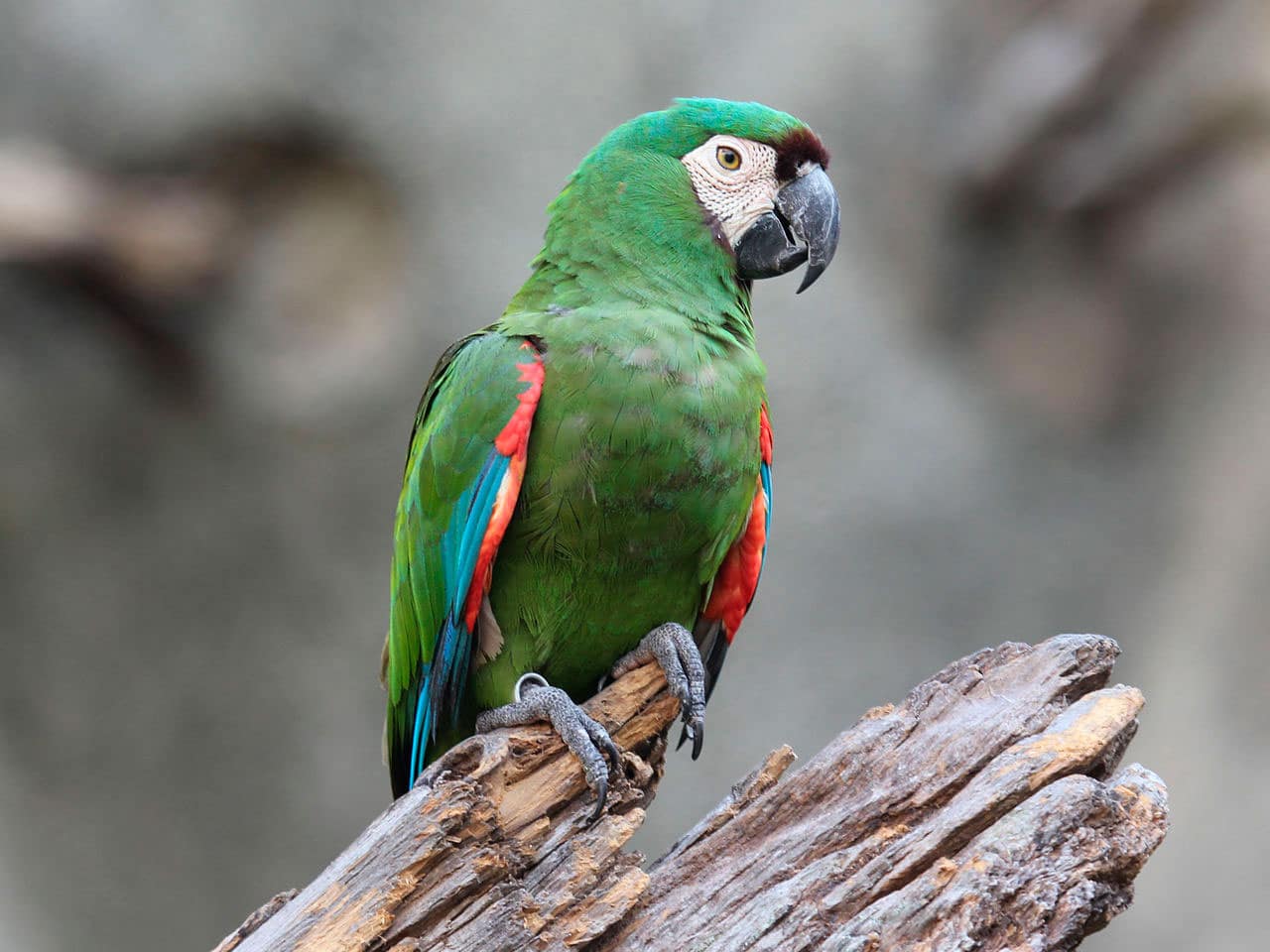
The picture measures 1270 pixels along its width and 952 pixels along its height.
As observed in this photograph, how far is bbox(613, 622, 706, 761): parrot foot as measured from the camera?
252 cm

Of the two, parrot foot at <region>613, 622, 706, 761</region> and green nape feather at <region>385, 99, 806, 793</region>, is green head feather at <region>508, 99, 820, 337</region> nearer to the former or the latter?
green nape feather at <region>385, 99, 806, 793</region>

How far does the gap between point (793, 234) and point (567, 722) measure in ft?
4.02

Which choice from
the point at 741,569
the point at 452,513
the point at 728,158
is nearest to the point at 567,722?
the point at 452,513

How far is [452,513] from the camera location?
2.43 m

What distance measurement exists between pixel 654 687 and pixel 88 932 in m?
3.92

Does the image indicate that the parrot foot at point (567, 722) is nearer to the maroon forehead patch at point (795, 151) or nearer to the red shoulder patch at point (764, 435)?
the red shoulder patch at point (764, 435)

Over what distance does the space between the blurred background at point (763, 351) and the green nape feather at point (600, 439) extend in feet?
7.26

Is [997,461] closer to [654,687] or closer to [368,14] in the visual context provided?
[654,687]

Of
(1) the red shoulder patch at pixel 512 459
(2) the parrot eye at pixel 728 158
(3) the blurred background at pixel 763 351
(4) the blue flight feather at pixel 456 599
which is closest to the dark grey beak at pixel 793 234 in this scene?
(2) the parrot eye at pixel 728 158

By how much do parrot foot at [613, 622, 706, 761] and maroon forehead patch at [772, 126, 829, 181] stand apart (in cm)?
108

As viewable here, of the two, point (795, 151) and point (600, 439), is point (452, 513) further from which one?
point (795, 151)

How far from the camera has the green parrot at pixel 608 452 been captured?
92.6 inches

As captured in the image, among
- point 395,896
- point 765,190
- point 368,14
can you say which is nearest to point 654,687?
point 395,896

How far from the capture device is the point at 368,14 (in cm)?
468
